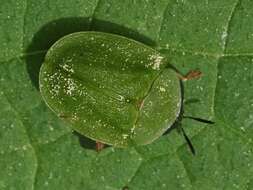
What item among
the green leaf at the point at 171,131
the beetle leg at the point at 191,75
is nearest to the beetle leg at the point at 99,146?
the green leaf at the point at 171,131

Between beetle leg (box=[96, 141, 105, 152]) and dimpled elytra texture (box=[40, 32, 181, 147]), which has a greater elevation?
dimpled elytra texture (box=[40, 32, 181, 147])

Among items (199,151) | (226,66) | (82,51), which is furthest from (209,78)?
(82,51)


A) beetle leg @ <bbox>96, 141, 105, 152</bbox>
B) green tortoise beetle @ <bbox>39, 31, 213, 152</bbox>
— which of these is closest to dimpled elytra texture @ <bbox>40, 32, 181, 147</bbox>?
green tortoise beetle @ <bbox>39, 31, 213, 152</bbox>

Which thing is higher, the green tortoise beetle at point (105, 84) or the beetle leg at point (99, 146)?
the green tortoise beetle at point (105, 84)

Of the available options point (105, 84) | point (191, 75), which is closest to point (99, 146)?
point (105, 84)

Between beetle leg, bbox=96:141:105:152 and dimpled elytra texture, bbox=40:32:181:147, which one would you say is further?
beetle leg, bbox=96:141:105:152

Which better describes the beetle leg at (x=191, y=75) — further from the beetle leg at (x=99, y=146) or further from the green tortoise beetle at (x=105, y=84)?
the beetle leg at (x=99, y=146)

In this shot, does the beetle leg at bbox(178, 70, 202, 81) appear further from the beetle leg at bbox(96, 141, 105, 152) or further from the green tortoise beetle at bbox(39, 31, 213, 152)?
the beetle leg at bbox(96, 141, 105, 152)

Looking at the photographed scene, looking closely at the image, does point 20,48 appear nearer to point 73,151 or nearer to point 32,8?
point 32,8

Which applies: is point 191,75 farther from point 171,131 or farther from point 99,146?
point 99,146
